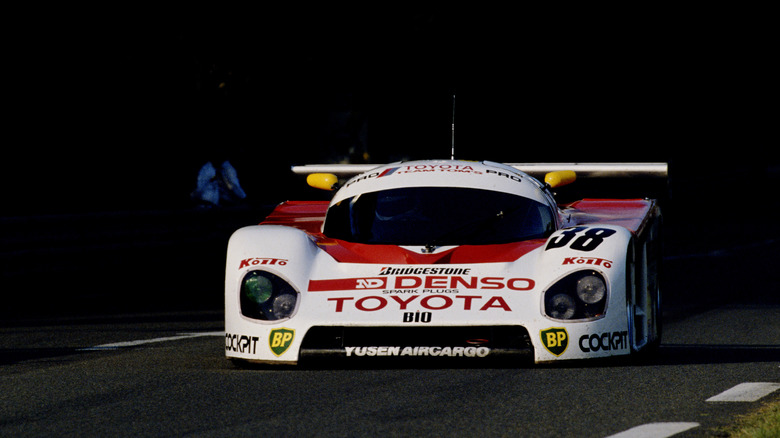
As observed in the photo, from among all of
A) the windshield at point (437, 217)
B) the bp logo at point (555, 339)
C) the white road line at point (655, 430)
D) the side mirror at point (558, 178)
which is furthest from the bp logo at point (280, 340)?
the side mirror at point (558, 178)

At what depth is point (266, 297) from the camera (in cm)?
646

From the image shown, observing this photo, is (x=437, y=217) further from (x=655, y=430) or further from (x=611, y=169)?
(x=655, y=430)

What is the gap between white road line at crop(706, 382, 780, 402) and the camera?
5.69 meters

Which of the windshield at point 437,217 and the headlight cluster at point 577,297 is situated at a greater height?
the windshield at point 437,217

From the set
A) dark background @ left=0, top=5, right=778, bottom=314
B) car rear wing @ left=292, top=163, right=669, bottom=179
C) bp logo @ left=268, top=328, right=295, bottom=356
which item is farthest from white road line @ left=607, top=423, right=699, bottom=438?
dark background @ left=0, top=5, right=778, bottom=314

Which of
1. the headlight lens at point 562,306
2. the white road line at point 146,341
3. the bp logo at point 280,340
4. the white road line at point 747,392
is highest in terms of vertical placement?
the headlight lens at point 562,306

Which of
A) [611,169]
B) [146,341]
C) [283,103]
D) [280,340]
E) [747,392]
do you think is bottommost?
[146,341]

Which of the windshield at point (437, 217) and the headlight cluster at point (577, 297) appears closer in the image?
the headlight cluster at point (577, 297)

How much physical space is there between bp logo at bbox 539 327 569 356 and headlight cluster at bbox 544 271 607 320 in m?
0.07

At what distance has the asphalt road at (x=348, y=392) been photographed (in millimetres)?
5031

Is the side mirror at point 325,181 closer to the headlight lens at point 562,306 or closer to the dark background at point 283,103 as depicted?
the headlight lens at point 562,306

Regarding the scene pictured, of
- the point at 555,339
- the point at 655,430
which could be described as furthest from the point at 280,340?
the point at 655,430

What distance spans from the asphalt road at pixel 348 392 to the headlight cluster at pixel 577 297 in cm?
26

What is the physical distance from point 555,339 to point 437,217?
1431 mm
